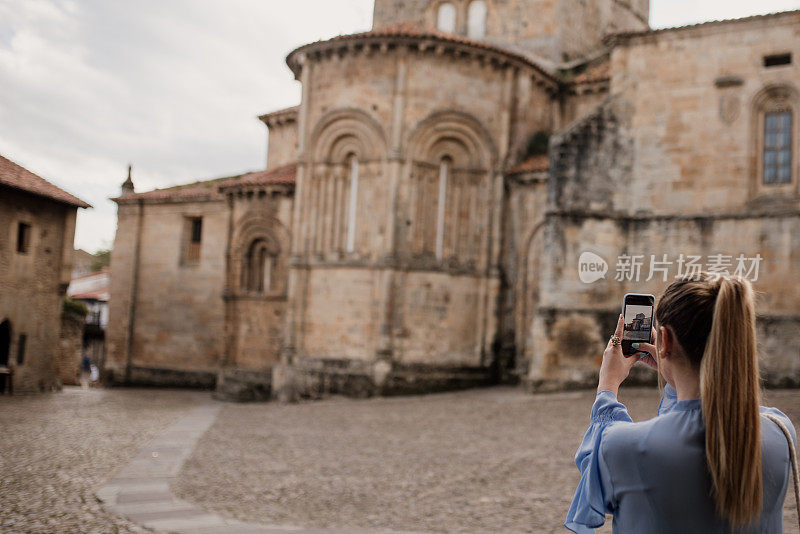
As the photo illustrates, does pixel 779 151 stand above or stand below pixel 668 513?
above

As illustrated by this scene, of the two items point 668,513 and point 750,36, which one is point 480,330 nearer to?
point 750,36

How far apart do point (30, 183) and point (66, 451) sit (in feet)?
36.0

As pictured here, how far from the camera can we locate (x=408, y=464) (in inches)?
383

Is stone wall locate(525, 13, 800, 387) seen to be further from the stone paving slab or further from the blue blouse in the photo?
the blue blouse

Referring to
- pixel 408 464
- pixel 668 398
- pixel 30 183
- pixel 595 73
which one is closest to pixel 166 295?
pixel 30 183

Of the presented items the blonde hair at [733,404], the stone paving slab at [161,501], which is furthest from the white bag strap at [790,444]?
the stone paving slab at [161,501]

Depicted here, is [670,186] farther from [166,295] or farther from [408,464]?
[166,295]

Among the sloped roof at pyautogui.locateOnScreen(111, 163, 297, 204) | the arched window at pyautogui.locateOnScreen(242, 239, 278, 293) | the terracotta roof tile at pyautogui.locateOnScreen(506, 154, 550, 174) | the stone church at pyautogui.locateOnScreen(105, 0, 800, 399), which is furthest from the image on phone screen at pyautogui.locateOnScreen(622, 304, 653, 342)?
the arched window at pyautogui.locateOnScreen(242, 239, 278, 293)

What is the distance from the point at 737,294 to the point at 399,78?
686 inches

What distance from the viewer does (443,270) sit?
18.9 metres

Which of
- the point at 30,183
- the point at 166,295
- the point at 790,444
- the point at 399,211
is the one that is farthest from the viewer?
the point at 166,295

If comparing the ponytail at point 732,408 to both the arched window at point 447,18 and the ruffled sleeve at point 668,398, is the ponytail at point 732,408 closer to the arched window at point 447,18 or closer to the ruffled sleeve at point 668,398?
the ruffled sleeve at point 668,398

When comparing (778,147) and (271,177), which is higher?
(271,177)

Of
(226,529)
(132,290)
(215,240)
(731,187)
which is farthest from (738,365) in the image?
(132,290)
